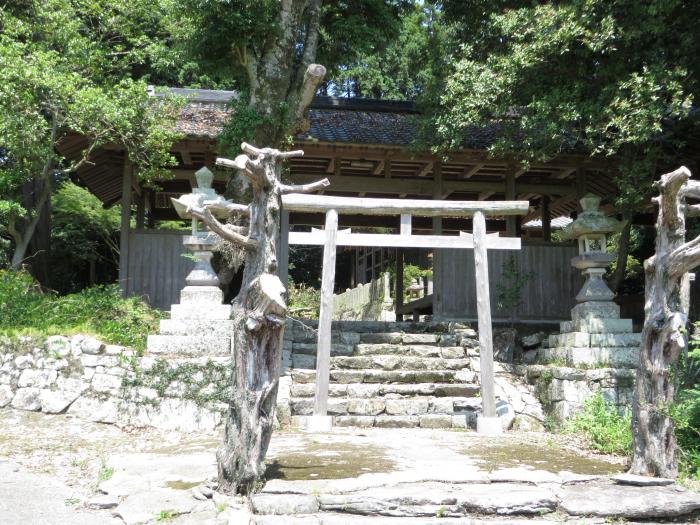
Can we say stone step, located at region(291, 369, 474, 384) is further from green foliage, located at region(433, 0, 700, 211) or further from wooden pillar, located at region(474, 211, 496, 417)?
green foliage, located at region(433, 0, 700, 211)

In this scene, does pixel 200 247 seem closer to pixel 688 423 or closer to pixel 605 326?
pixel 605 326

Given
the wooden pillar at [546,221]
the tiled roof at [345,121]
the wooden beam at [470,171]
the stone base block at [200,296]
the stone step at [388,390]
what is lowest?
the stone step at [388,390]

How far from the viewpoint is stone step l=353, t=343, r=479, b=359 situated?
9.75 m

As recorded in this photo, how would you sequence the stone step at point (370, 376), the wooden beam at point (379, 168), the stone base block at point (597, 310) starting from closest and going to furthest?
Result: the stone base block at point (597, 310), the stone step at point (370, 376), the wooden beam at point (379, 168)

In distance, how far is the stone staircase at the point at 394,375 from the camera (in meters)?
8.20

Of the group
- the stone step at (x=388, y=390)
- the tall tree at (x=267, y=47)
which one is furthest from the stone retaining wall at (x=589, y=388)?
the tall tree at (x=267, y=47)

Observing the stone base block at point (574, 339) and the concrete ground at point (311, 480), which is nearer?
the concrete ground at point (311, 480)

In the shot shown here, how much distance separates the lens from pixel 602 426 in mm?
7352

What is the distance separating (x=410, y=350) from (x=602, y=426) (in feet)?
10.5

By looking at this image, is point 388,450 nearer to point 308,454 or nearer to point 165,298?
point 308,454

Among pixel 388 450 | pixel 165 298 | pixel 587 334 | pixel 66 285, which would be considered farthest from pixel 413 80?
pixel 388 450

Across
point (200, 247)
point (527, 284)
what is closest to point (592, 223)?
point (527, 284)

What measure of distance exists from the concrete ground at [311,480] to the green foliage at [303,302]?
462 inches

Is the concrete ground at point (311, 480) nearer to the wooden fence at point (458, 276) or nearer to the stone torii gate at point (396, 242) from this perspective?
the stone torii gate at point (396, 242)
